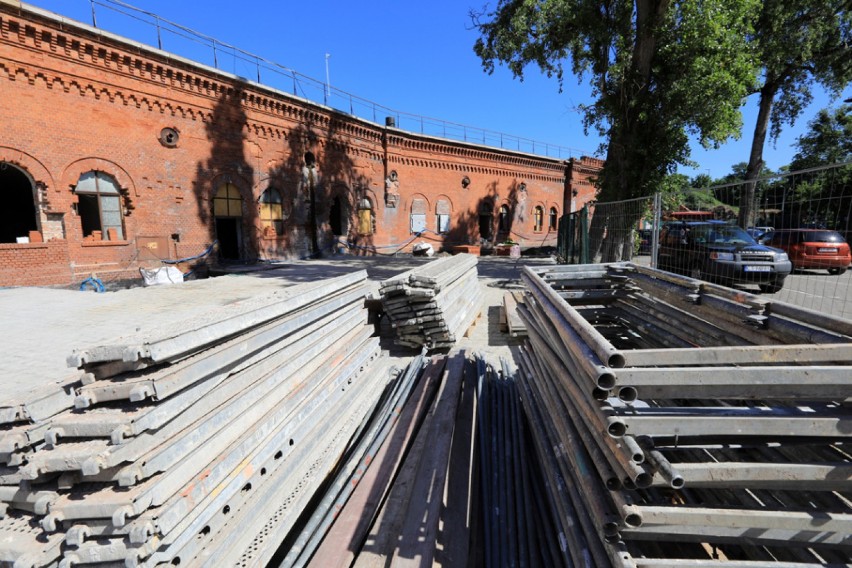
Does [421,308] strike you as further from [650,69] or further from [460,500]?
[650,69]

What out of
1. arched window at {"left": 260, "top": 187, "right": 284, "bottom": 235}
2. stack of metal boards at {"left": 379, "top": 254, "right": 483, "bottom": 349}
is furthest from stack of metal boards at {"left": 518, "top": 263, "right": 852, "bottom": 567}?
arched window at {"left": 260, "top": 187, "right": 284, "bottom": 235}

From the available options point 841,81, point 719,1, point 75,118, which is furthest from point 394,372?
point 841,81

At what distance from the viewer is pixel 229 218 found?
1664 centimetres

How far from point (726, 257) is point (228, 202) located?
1626cm

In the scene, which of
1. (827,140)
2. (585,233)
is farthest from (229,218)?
(827,140)

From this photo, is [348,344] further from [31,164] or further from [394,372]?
[31,164]

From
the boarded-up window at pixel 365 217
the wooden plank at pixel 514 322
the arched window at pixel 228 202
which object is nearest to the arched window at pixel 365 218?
the boarded-up window at pixel 365 217

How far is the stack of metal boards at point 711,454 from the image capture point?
70.8 inches

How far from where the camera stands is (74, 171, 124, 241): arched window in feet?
41.2

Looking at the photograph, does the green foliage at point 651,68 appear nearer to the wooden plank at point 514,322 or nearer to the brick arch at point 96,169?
the wooden plank at point 514,322

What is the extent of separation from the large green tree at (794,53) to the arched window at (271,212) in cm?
1687

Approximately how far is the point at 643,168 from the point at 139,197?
630 inches

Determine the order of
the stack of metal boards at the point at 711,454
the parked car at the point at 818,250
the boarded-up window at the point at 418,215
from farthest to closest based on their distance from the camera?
the boarded-up window at the point at 418,215 < the parked car at the point at 818,250 < the stack of metal boards at the point at 711,454

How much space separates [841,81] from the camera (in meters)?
19.1
